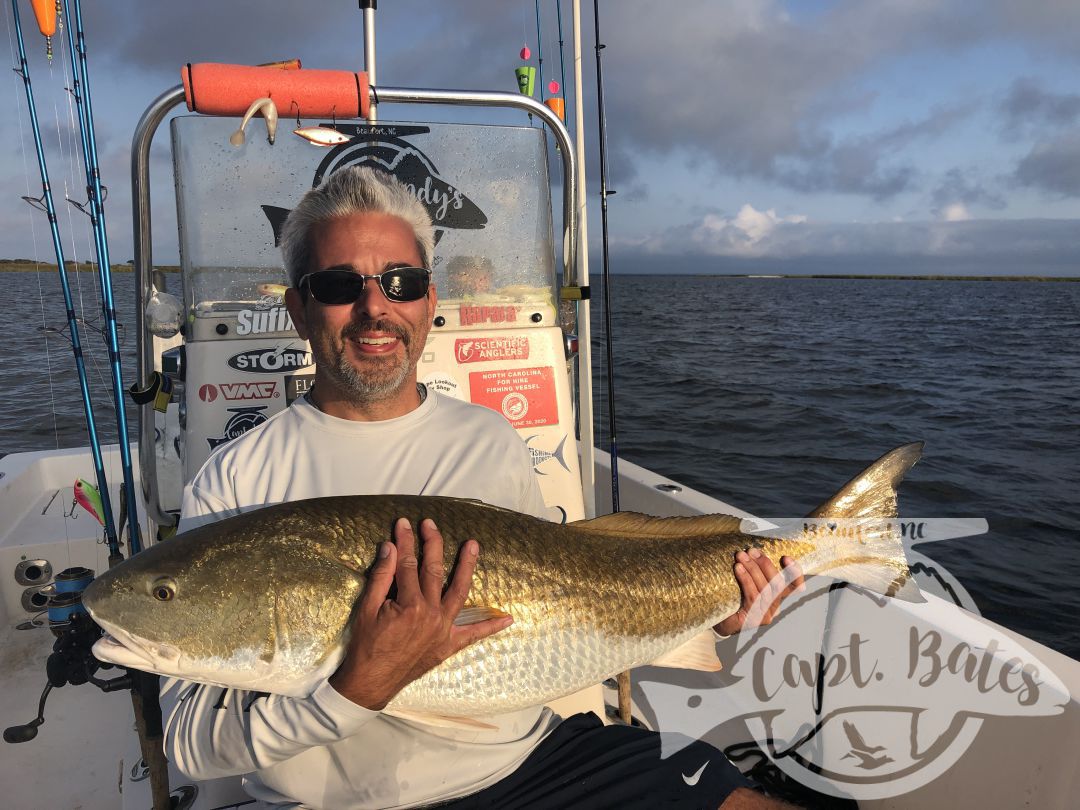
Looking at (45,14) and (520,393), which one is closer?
(45,14)

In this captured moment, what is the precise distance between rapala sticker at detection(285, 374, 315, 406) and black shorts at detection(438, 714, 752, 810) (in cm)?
198

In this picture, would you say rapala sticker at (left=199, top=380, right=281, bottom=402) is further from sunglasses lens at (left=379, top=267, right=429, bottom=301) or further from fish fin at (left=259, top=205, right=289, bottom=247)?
sunglasses lens at (left=379, top=267, right=429, bottom=301)

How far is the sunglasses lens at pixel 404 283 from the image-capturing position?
2270 mm

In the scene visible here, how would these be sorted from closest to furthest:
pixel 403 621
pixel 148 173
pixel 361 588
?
pixel 403 621, pixel 361 588, pixel 148 173

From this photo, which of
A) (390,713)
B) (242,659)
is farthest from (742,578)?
(242,659)

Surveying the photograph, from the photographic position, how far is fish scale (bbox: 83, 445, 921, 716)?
1789 millimetres

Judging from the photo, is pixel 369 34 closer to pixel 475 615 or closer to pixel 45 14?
pixel 45 14

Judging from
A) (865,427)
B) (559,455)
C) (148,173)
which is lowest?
(865,427)

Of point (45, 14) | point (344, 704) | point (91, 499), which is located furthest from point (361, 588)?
point (45, 14)

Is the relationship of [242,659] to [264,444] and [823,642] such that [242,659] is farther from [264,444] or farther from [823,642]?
Result: [823,642]

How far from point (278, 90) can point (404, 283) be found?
4.50ft

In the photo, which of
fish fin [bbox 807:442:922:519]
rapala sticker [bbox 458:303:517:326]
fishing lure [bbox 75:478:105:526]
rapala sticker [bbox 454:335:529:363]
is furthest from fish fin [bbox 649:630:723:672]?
fishing lure [bbox 75:478:105:526]

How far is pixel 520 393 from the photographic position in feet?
12.6

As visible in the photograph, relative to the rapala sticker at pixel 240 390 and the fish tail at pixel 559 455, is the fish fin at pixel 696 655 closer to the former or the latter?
the fish tail at pixel 559 455
